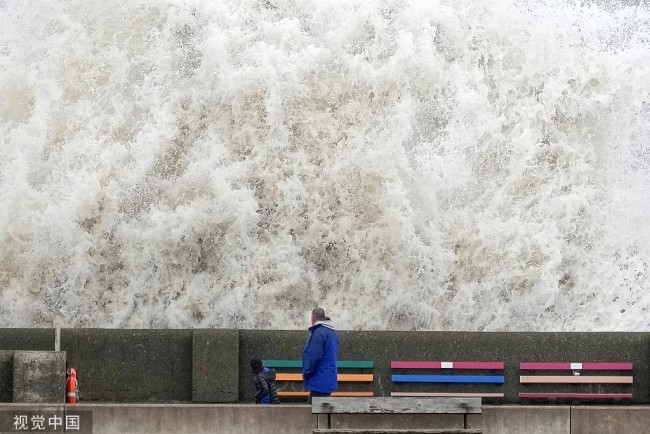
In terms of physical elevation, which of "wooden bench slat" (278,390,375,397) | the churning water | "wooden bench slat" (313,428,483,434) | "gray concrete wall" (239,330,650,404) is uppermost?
the churning water

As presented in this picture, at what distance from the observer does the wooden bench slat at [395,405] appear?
10.4 metres

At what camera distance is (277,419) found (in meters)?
10.7

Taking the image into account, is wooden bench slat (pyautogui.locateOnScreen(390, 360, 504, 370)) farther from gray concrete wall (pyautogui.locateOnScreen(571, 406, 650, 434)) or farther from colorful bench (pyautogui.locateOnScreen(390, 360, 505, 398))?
gray concrete wall (pyautogui.locateOnScreen(571, 406, 650, 434))

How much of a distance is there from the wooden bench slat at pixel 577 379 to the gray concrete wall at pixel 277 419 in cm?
277

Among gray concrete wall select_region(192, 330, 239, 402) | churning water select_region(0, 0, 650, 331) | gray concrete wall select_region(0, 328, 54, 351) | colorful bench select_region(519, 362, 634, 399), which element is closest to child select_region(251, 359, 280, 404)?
gray concrete wall select_region(192, 330, 239, 402)

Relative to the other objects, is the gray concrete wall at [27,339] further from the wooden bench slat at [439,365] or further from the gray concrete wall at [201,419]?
the wooden bench slat at [439,365]

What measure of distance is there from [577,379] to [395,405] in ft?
13.1

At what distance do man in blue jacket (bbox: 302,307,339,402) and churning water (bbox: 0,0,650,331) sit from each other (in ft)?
16.6

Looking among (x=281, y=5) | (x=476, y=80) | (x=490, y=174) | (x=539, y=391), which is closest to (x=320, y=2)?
(x=281, y=5)

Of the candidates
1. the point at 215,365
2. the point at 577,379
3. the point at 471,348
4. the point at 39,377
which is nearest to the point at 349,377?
the point at 471,348

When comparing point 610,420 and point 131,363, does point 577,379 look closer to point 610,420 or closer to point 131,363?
point 610,420

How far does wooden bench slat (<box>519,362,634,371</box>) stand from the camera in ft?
45.4

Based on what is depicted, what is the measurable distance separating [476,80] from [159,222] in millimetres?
5166

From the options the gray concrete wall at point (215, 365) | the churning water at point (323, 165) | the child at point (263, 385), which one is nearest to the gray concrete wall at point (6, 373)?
the gray concrete wall at point (215, 365)
